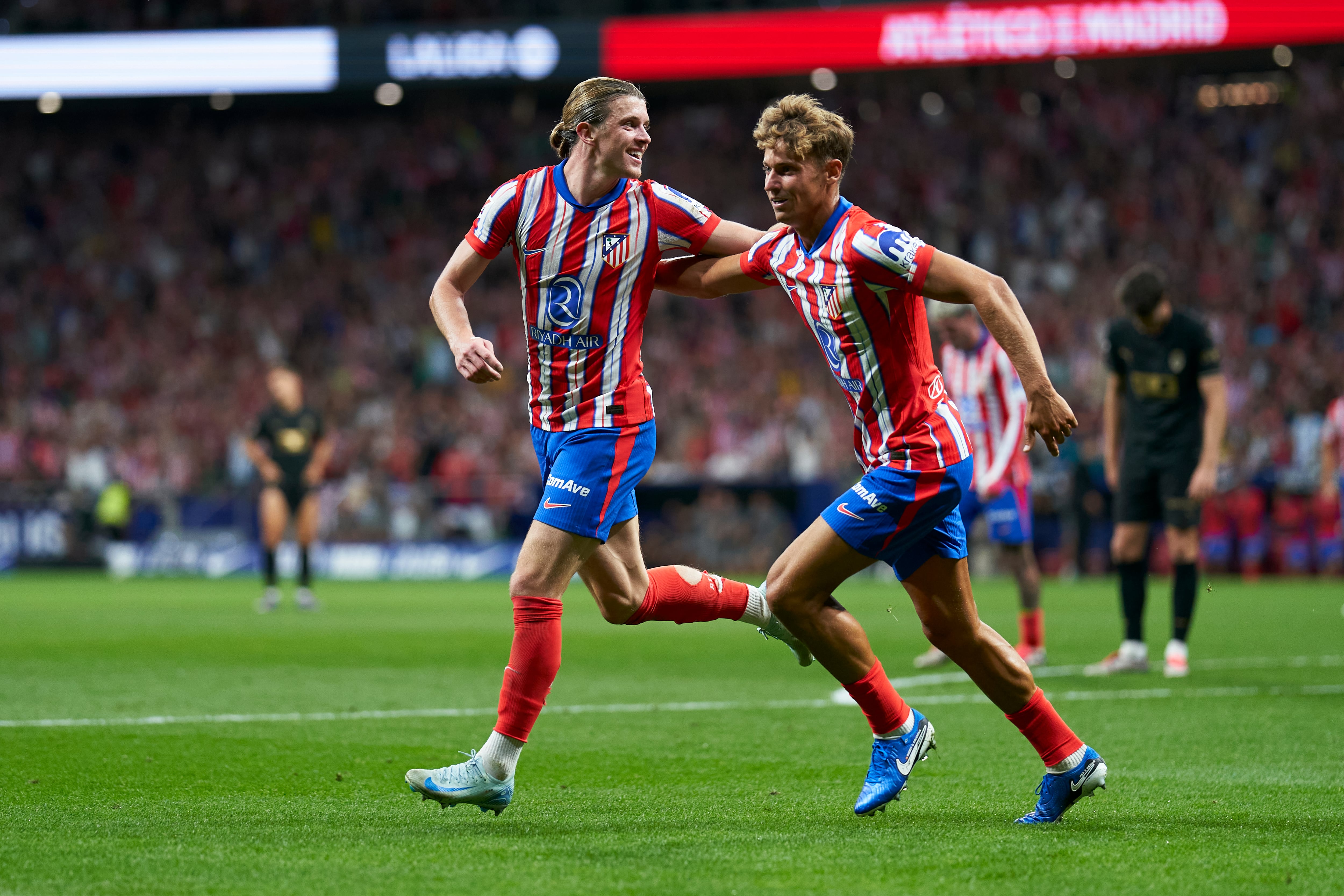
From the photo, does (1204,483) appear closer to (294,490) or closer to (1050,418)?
(1050,418)

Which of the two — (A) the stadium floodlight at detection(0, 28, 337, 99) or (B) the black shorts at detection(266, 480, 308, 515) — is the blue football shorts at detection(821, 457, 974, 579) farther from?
(A) the stadium floodlight at detection(0, 28, 337, 99)

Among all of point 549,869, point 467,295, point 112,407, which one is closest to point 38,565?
point 112,407

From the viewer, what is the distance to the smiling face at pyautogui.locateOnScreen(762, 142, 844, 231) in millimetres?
4621

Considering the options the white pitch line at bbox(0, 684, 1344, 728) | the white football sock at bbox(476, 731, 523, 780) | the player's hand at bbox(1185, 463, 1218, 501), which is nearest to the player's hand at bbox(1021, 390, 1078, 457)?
the white football sock at bbox(476, 731, 523, 780)

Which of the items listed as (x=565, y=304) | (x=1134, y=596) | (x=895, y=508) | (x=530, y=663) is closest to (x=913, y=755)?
(x=895, y=508)

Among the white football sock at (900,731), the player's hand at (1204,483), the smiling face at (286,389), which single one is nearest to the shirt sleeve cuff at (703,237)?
the white football sock at (900,731)

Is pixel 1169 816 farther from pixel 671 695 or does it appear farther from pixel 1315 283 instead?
pixel 1315 283

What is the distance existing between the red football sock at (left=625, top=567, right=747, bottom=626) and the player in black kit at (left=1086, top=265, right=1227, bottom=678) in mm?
3956

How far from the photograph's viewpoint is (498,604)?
16.6 meters

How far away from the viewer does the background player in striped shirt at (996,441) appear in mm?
9367

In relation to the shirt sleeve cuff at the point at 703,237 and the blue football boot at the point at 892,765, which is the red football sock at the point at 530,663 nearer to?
the blue football boot at the point at 892,765

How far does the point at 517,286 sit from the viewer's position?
2805 cm

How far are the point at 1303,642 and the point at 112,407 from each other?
22030mm

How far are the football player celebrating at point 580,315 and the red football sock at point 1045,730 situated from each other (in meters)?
0.90
